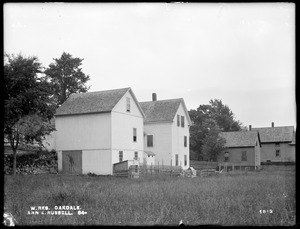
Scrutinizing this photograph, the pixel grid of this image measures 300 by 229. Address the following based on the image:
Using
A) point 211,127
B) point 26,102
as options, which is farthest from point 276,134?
point 26,102

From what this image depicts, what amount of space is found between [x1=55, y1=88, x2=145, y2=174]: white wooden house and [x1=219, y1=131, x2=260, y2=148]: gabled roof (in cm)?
1791

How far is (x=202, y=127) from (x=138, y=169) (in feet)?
55.8

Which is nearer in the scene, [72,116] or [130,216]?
[130,216]

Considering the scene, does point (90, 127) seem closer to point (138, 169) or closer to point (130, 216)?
point (138, 169)

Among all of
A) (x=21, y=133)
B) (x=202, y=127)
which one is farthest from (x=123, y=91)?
(x=202, y=127)

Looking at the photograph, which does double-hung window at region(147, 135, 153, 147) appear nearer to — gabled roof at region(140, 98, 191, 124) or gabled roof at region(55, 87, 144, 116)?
gabled roof at region(140, 98, 191, 124)

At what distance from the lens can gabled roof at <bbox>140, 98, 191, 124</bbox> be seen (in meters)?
37.0

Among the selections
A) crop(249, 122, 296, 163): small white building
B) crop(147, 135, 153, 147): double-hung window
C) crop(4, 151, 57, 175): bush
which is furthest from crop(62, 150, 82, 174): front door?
crop(249, 122, 296, 163): small white building

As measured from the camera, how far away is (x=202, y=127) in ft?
132

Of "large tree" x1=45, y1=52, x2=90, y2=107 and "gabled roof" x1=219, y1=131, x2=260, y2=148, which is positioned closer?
"large tree" x1=45, y1=52, x2=90, y2=107

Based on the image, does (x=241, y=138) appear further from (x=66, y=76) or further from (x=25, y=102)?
(x=25, y=102)

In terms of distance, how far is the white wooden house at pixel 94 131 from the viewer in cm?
2788

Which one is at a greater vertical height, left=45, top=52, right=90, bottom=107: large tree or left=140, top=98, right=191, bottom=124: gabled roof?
left=45, top=52, right=90, bottom=107: large tree

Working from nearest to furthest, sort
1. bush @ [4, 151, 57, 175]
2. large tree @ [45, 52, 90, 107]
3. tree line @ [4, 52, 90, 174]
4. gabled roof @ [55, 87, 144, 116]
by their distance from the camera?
tree line @ [4, 52, 90, 174] < bush @ [4, 151, 57, 175] < gabled roof @ [55, 87, 144, 116] < large tree @ [45, 52, 90, 107]
